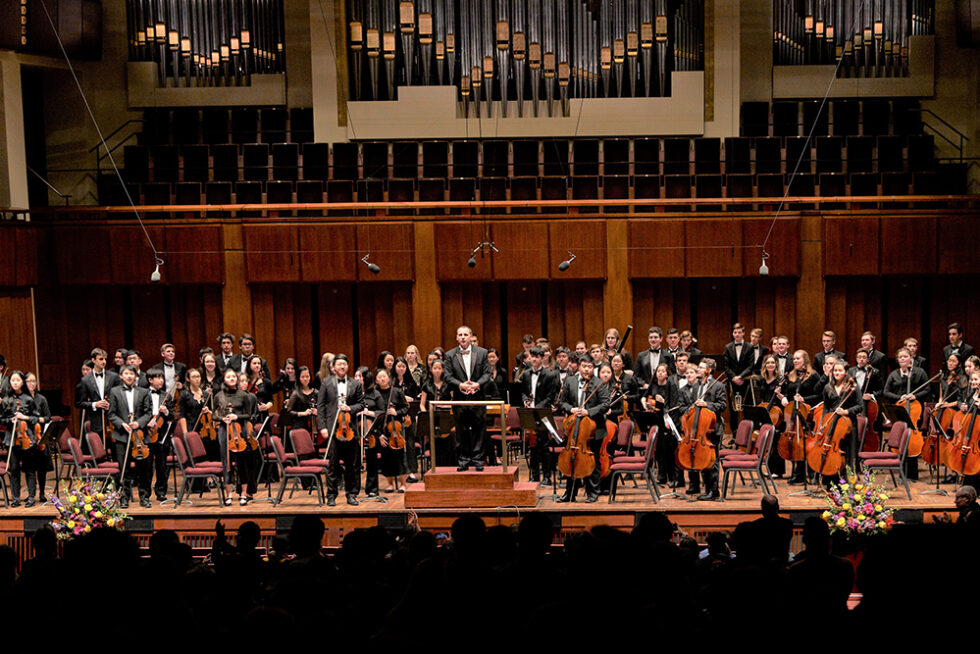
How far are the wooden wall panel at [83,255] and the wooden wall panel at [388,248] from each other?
2905 millimetres

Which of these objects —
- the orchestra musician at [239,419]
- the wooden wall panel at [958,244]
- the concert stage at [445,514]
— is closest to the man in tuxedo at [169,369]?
the orchestra musician at [239,419]

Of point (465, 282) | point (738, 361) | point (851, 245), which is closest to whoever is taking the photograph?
point (738, 361)

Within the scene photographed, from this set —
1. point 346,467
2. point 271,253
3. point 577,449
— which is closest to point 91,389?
point 346,467

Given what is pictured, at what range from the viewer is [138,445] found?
941 cm

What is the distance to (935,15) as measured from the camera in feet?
44.8

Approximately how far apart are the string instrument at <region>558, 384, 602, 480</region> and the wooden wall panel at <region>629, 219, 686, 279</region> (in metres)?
4.11

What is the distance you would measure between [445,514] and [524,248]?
4888mm

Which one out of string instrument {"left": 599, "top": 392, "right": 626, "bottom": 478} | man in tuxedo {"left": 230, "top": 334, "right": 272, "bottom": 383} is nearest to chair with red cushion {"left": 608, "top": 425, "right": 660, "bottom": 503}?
string instrument {"left": 599, "top": 392, "right": 626, "bottom": 478}

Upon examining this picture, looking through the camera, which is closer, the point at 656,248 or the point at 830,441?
the point at 830,441

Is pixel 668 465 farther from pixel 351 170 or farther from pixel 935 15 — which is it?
pixel 935 15

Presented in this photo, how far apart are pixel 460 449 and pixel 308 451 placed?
1507mm

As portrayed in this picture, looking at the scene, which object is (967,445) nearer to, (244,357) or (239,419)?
(239,419)

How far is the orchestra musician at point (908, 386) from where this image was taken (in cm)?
956

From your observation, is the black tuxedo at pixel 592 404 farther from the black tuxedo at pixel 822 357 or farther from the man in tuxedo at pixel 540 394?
the black tuxedo at pixel 822 357
